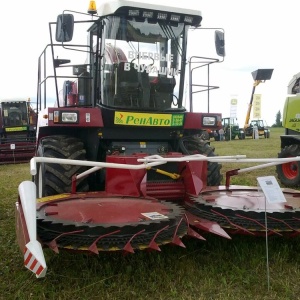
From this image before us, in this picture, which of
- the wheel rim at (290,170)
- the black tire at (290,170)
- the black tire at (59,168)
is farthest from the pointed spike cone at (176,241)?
the wheel rim at (290,170)

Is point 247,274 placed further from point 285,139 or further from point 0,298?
point 285,139

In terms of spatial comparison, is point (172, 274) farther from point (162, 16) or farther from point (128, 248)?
point (162, 16)

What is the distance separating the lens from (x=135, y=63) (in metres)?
4.82

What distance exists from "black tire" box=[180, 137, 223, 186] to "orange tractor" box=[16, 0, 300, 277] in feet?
0.05

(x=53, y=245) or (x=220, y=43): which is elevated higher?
(x=220, y=43)

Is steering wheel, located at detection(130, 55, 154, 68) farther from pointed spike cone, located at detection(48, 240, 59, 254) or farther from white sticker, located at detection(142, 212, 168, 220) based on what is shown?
pointed spike cone, located at detection(48, 240, 59, 254)

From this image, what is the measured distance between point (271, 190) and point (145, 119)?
2.06 metres

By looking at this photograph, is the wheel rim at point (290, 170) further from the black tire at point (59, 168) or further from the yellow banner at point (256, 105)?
the yellow banner at point (256, 105)

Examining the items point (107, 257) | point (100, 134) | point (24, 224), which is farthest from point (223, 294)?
point (100, 134)

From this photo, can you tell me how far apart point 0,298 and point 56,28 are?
9.14 ft

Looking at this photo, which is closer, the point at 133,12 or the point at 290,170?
the point at 133,12

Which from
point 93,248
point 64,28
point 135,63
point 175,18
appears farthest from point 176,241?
point 175,18

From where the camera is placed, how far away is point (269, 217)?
126 inches

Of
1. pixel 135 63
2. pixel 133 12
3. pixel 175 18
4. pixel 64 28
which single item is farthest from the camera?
pixel 175 18
